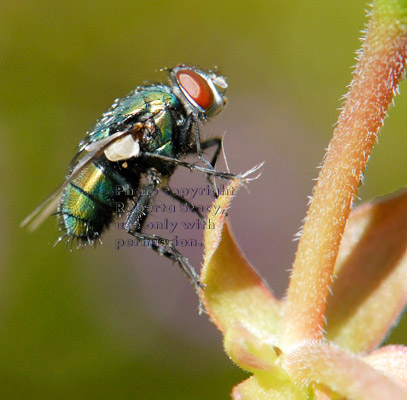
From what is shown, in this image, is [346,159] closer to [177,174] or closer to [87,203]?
[87,203]

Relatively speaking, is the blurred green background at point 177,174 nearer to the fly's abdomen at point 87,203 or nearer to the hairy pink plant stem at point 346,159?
the fly's abdomen at point 87,203

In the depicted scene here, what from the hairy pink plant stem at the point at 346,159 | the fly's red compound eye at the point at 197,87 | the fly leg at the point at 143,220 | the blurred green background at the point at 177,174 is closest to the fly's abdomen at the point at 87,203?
the fly leg at the point at 143,220

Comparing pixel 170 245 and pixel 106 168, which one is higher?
pixel 106 168

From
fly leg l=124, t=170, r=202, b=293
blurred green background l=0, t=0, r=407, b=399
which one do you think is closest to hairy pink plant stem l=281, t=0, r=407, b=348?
fly leg l=124, t=170, r=202, b=293

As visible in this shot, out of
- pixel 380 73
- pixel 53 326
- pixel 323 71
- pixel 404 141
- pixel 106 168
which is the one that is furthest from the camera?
pixel 323 71

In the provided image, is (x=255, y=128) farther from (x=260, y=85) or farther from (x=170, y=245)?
(x=170, y=245)

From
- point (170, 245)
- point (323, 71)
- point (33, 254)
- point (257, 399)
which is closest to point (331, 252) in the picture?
point (257, 399)
